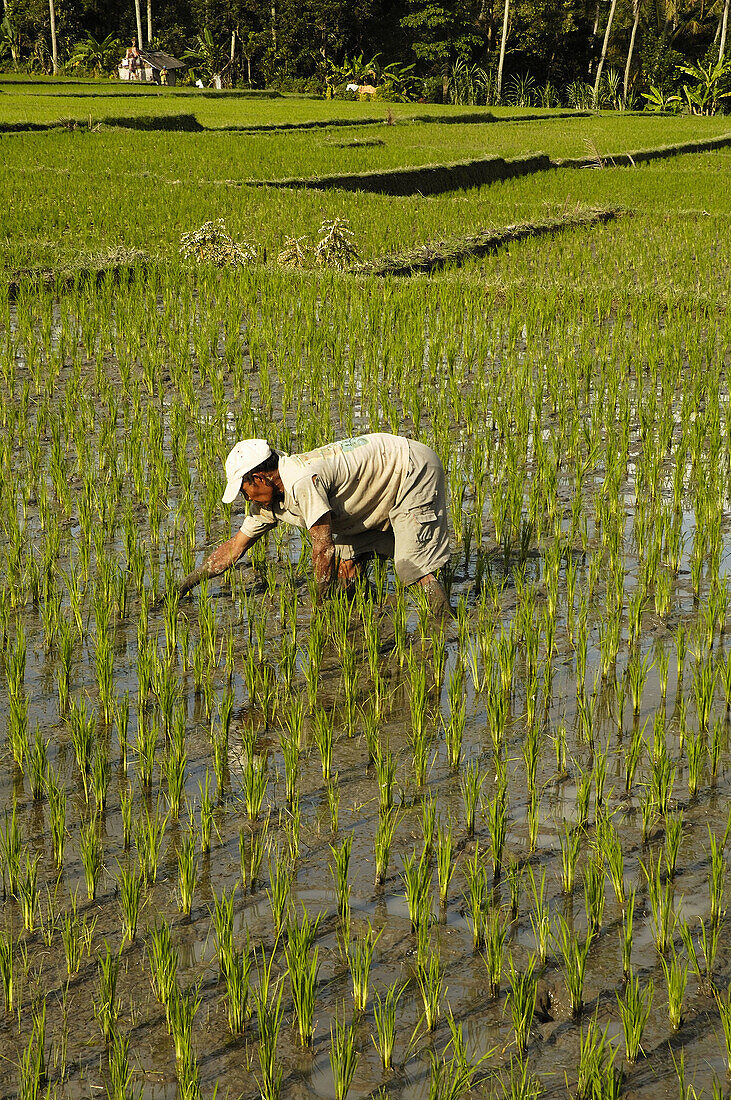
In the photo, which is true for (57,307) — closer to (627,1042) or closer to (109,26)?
(627,1042)

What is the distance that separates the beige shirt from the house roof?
35.3m

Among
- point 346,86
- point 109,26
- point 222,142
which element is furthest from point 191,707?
point 109,26

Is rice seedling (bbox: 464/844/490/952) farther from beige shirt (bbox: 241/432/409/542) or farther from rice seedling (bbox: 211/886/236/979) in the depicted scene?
beige shirt (bbox: 241/432/409/542)

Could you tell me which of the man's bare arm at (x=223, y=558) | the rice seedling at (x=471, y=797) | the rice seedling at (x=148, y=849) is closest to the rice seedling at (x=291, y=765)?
the rice seedling at (x=148, y=849)

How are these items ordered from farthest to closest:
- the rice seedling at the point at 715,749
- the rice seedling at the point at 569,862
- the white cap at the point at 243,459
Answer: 1. the white cap at the point at 243,459
2. the rice seedling at the point at 715,749
3. the rice seedling at the point at 569,862

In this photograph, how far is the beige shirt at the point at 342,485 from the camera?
358 centimetres

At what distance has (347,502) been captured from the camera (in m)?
3.85

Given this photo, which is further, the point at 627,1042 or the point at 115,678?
the point at 115,678

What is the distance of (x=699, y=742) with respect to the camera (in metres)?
2.70

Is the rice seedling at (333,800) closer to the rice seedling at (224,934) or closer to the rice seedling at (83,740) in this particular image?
the rice seedling at (224,934)

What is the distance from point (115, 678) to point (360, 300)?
17.6 feet

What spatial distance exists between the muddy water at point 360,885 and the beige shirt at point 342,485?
0.35 metres

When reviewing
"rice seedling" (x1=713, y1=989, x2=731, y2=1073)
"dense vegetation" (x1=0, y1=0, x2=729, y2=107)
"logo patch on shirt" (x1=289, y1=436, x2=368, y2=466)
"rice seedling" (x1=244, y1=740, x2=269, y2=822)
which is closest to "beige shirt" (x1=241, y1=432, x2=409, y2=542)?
"logo patch on shirt" (x1=289, y1=436, x2=368, y2=466)

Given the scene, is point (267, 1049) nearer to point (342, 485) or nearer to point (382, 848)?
point (382, 848)
